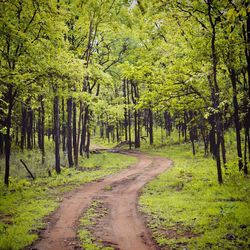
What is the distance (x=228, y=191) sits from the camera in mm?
14320

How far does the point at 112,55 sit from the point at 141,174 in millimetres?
17782

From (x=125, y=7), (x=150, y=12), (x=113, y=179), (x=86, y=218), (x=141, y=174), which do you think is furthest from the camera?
(x=125, y=7)

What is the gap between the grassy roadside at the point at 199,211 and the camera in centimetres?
902

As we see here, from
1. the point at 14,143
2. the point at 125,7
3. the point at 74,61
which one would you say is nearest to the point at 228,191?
the point at 74,61

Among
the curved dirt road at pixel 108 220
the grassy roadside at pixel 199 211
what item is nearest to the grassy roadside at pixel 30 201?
the curved dirt road at pixel 108 220

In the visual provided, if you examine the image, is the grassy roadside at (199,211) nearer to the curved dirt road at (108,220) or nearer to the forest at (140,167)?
the forest at (140,167)

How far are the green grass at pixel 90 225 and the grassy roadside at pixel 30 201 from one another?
5.05 feet

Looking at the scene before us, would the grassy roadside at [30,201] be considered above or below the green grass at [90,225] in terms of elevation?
above

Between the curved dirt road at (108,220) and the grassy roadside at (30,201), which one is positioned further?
the grassy roadside at (30,201)

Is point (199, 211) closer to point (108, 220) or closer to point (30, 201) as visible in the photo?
point (108, 220)

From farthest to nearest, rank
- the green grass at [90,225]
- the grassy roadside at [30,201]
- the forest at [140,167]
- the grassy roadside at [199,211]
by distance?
the forest at [140,167] < the grassy roadside at [30,201] < the grassy roadside at [199,211] < the green grass at [90,225]

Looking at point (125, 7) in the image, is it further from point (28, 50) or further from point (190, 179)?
point (190, 179)

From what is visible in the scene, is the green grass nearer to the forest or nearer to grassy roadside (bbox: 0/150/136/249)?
the forest

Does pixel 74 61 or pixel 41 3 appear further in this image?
pixel 74 61
